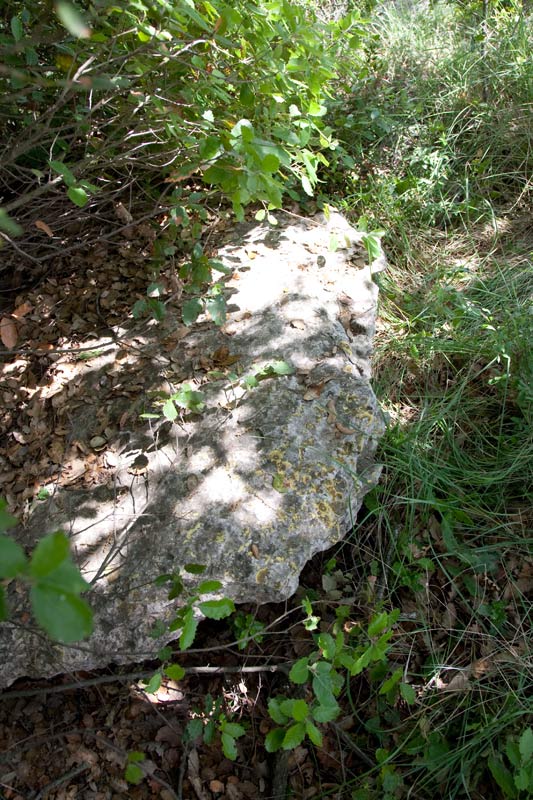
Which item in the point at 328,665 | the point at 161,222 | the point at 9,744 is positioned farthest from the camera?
the point at 161,222

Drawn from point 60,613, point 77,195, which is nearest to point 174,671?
point 60,613

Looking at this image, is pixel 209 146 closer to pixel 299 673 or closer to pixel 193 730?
pixel 299 673

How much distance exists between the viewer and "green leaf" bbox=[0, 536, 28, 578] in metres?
A: 0.66

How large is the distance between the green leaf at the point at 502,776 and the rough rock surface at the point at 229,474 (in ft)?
2.90

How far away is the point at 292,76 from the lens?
2.75m

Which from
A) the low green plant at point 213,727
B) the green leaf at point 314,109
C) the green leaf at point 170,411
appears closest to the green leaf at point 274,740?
the low green plant at point 213,727

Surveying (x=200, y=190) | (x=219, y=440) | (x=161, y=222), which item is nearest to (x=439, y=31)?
(x=200, y=190)

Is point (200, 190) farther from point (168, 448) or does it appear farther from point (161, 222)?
point (168, 448)

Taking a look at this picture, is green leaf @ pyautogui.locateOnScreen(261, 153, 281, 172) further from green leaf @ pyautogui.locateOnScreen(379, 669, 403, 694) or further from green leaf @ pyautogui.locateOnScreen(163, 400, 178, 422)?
green leaf @ pyautogui.locateOnScreen(379, 669, 403, 694)

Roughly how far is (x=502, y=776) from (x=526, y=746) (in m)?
0.16

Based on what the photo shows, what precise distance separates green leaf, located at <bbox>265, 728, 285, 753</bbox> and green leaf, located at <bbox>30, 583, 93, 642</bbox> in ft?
5.00

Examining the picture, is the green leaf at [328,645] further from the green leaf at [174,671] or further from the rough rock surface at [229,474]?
Answer: the green leaf at [174,671]

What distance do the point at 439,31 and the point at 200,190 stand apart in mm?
2561

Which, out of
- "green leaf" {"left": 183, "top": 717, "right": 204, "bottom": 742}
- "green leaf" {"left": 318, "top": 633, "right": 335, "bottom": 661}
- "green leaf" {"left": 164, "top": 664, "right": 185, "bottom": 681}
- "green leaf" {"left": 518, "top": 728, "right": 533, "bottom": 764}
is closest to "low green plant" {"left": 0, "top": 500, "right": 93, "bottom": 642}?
"green leaf" {"left": 164, "top": 664, "right": 185, "bottom": 681}
